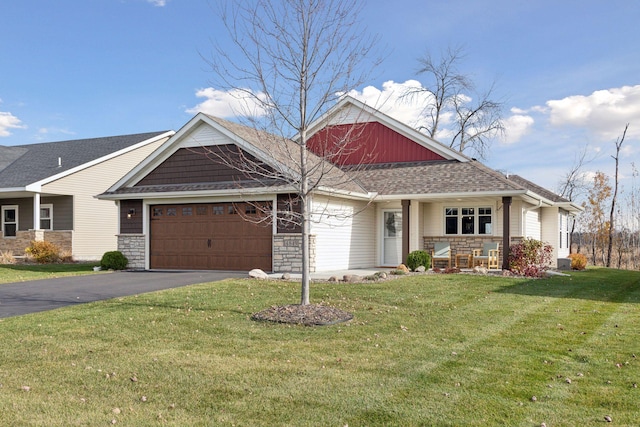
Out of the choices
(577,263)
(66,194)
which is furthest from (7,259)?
(577,263)

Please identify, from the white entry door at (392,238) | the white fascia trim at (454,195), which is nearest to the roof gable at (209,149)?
the white fascia trim at (454,195)

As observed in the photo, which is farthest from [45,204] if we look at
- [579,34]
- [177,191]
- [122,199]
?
[579,34]

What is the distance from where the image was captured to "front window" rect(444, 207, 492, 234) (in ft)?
61.2

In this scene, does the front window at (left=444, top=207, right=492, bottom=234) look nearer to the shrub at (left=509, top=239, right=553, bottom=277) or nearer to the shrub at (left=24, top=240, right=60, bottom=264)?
the shrub at (left=509, top=239, right=553, bottom=277)

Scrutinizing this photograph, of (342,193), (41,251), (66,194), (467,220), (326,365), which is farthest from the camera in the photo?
(66,194)

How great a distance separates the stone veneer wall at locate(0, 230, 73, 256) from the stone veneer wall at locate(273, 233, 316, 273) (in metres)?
12.7

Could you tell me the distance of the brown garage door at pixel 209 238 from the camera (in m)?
16.8

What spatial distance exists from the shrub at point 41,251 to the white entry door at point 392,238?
13937mm

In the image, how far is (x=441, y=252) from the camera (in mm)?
18609

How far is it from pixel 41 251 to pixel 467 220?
17112 mm

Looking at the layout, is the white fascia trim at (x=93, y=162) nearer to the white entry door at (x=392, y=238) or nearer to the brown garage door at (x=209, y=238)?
the brown garage door at (x=209, y=238)

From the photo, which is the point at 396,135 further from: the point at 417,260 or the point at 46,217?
the point at 46,217

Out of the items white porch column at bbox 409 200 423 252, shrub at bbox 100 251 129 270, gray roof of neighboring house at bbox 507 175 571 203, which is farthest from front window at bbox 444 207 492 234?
shrub at bbox 100 251 129 270

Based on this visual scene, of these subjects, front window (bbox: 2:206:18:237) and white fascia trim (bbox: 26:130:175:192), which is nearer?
white fascia trim (bbox: 26:130:175:192)
